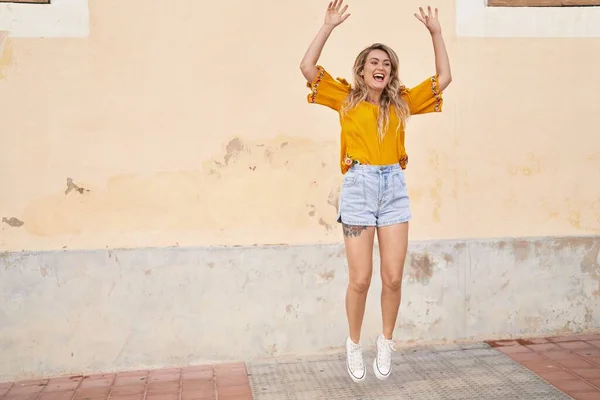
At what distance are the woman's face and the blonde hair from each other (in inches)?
1.2

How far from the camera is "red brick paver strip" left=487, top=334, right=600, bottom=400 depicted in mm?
4293

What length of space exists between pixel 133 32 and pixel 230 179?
3.80ft

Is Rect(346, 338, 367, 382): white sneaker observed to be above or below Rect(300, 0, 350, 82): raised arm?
below

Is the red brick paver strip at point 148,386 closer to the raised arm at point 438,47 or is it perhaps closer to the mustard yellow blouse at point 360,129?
the mustard yellow blouse at point 360,129

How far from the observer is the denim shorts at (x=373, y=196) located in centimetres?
414

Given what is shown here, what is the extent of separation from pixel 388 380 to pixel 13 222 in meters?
2.60

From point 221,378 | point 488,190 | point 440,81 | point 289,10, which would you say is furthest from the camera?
point 488,190

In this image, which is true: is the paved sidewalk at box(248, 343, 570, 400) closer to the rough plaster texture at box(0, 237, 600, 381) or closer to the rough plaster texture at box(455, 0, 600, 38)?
the rough plaster texture at box(0, 237, 600, 381)

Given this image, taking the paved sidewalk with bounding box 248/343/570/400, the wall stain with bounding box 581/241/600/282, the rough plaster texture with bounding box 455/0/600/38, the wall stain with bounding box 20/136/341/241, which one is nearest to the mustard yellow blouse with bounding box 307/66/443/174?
the wall stain with bounding box 20/136/341/241

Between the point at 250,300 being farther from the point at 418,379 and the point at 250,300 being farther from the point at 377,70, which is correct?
the point at 377,70

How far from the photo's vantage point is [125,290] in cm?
487

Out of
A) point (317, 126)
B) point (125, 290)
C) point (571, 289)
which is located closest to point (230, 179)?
point (317, 126)

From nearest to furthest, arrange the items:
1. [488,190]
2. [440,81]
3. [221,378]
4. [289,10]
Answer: [440,81], [221,378], [289,10], [488,190]

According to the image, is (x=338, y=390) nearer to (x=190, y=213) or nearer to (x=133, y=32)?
(x=190, y=213)
